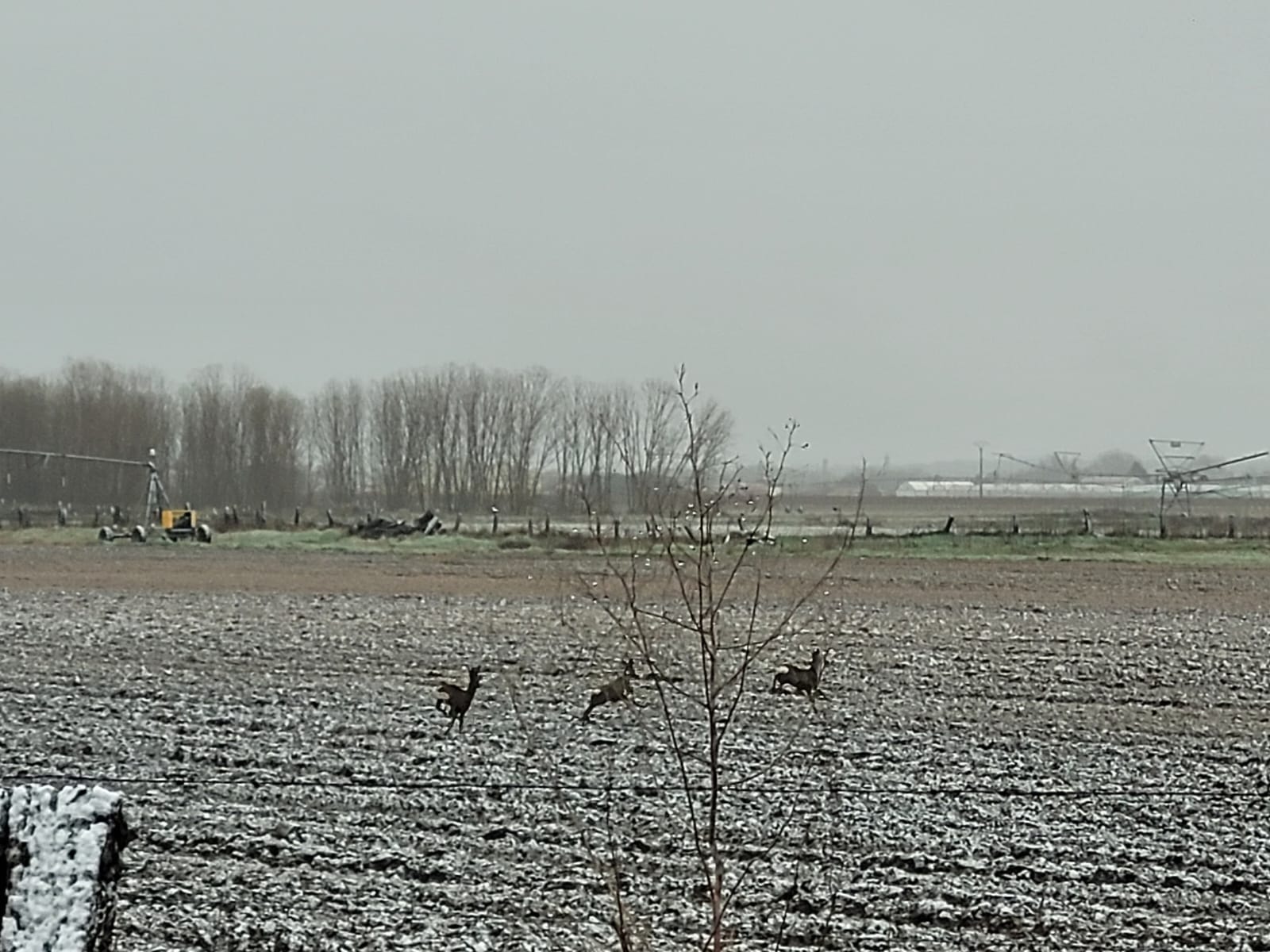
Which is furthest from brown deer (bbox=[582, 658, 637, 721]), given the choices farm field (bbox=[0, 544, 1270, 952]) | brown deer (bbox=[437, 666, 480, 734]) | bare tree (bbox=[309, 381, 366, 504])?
bare tree (bbox=[309, 381, 366, 504])

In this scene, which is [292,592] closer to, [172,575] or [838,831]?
[172,575]

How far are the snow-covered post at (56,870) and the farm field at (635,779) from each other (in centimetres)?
545

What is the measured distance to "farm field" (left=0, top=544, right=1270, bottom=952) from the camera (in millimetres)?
7832

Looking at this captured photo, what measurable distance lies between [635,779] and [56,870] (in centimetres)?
928

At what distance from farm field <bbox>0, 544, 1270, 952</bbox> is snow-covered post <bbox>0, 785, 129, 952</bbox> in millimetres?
5449

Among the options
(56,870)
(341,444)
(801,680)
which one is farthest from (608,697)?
(341,444)

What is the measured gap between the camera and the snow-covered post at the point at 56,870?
6.96ft

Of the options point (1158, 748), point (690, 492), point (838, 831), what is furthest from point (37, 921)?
point (1158, 748)

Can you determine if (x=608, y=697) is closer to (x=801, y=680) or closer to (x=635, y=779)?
(x=635, y=779)

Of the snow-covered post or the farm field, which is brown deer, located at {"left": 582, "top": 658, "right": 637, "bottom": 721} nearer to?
the farm field

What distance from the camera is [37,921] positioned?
83.7 inches

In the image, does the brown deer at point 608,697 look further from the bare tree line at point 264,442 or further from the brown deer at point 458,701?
the bare tree line at point 264,442

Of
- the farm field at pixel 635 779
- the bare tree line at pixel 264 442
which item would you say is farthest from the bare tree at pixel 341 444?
the farm field at pixel 635 779

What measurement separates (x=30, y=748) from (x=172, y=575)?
20.7 metres
